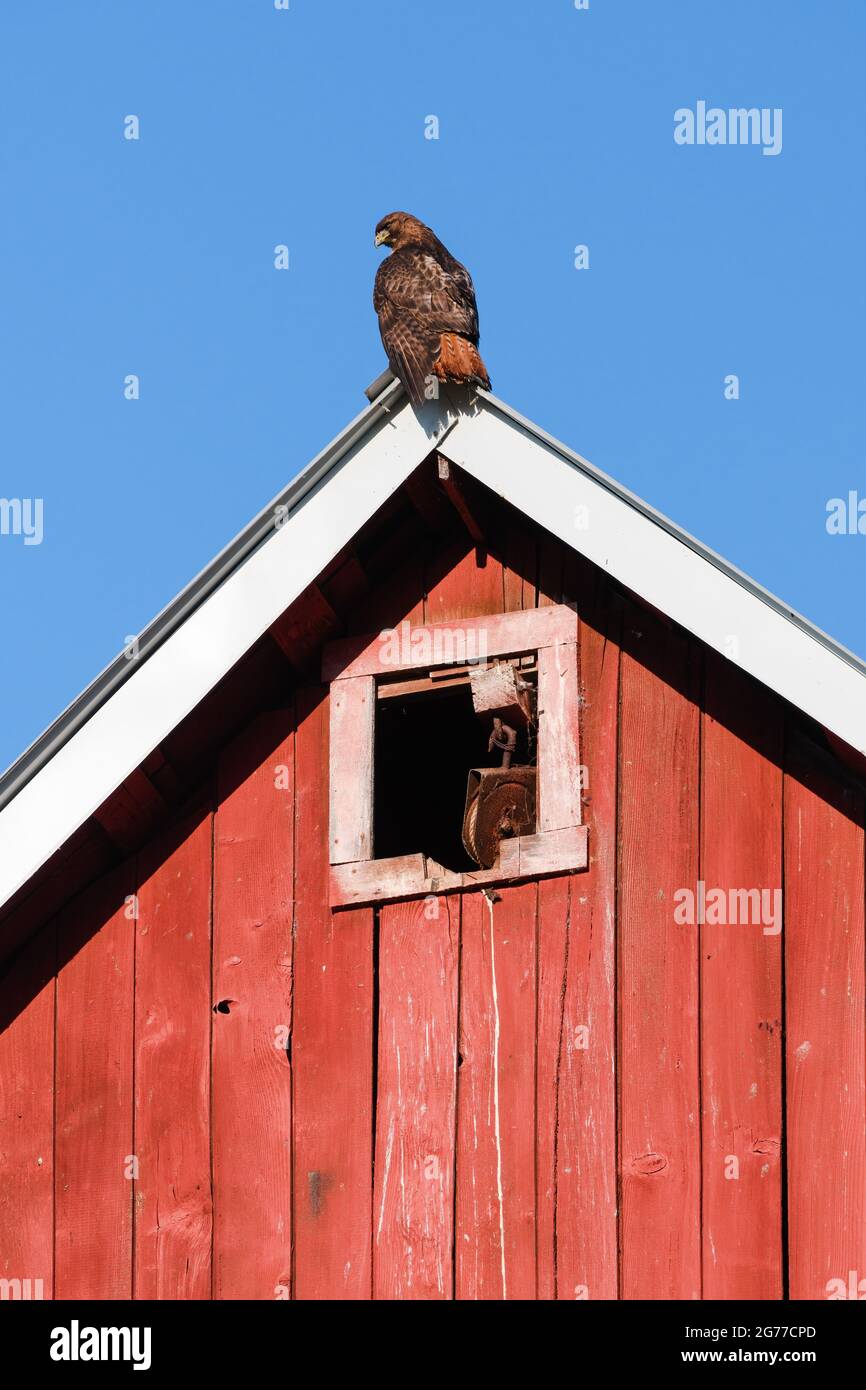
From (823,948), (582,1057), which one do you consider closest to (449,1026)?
(582,1057)

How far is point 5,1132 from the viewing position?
720 centimetres

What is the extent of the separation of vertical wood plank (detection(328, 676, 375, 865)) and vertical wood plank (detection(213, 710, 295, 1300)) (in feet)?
0.53

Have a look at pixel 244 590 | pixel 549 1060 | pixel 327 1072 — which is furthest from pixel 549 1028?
pixel 244 590

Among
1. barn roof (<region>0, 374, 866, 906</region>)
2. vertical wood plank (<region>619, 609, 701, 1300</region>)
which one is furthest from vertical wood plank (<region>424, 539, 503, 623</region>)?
vertical wood plank (<region>619, 609, 701, 1300</region>)

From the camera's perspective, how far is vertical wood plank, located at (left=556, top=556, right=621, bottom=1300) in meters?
6.40

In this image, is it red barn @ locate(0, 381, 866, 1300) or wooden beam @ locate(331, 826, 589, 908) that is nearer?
red barn @ locate(0, 381, 866, 1300)

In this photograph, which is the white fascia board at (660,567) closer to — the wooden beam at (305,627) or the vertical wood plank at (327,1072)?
the wooden beam at (305,627)

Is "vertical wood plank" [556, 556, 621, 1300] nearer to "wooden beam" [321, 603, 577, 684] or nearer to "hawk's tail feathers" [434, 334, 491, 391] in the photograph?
"wooden beam" [321, 603, 577, 684]

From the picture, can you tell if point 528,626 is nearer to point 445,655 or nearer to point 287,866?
point 445,655

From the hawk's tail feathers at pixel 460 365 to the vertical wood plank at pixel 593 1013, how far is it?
0.64m

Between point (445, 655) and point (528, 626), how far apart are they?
11.3 inches

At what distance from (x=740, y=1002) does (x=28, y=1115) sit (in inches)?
88.0

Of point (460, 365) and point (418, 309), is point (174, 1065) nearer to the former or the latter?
point (460, 365)

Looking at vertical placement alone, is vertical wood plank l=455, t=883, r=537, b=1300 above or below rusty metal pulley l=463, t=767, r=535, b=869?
below
